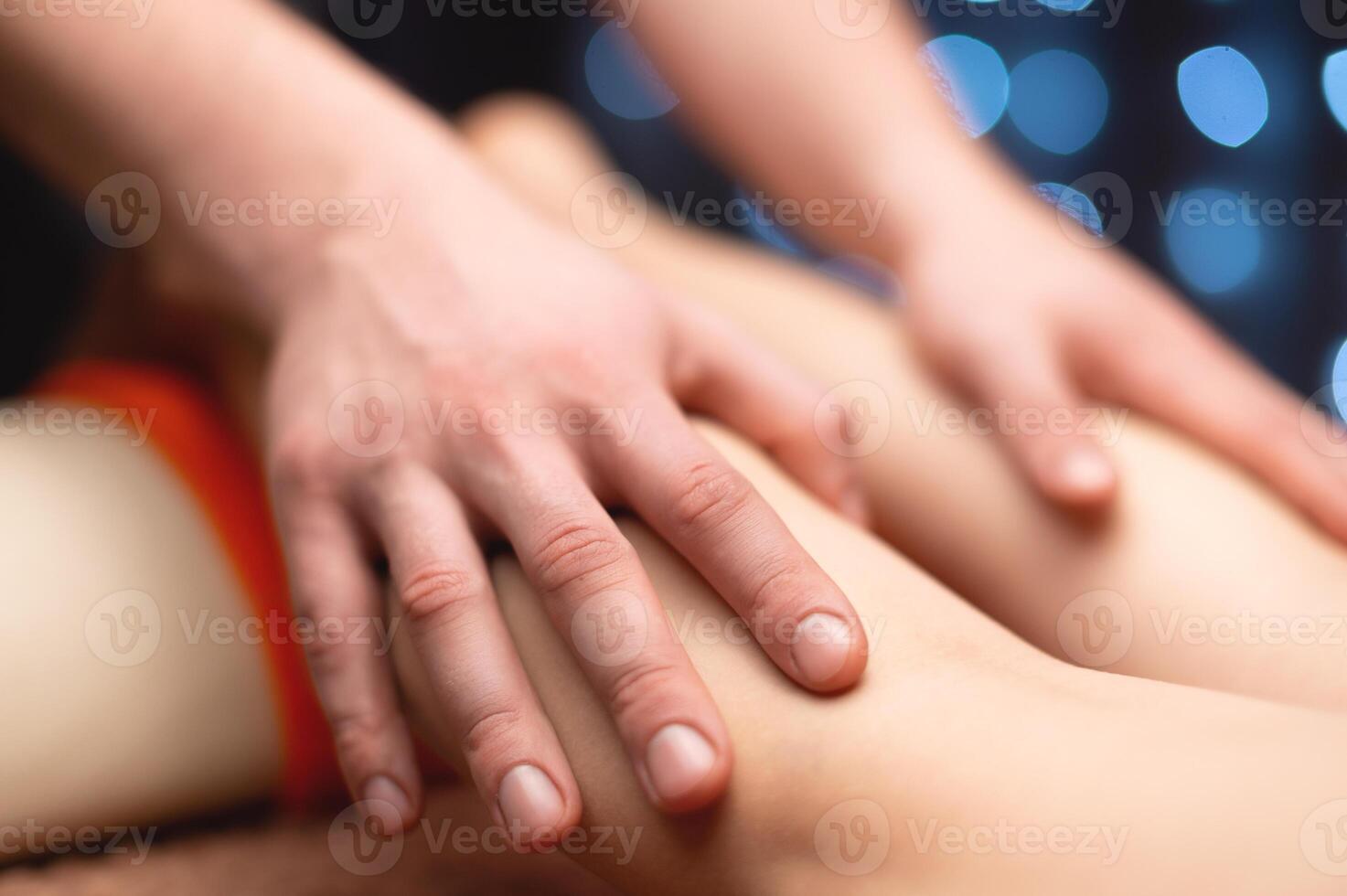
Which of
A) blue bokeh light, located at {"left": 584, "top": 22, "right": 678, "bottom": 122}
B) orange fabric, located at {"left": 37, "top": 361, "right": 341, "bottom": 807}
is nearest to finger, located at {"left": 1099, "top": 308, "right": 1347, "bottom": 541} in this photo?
orange fabric, located at {"left": 37, "top": 361, "right": 341, "bottom": 807}

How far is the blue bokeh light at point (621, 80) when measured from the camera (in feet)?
4.44

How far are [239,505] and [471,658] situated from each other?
270mm

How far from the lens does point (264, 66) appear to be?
0.60 m

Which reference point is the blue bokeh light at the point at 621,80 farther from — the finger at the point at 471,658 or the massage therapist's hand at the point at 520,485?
the finger at the point at 471,658

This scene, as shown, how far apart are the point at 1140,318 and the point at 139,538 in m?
→ 0.63

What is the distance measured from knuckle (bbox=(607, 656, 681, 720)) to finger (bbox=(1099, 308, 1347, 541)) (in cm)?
39

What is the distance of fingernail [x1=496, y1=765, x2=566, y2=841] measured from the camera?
419 millimetres

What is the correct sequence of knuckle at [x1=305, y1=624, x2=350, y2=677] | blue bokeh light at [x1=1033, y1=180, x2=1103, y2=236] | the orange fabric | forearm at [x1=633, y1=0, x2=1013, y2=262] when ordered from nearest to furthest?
knuckle at [x1=305, y1=624, x2=350, y2=677]
the orange fabric
forearm at [x1=633, y1=0, x2=1013, y2=262]
blue bokeh light at [x1=1033, y1=180, x2=1103, y2=236]

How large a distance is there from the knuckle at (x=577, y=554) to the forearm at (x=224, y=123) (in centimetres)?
24

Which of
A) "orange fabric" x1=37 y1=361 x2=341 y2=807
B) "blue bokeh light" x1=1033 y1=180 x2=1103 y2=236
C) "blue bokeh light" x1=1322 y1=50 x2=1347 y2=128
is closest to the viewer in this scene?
"orange fabric" x1=37 y1=361 x2=341 y2=807

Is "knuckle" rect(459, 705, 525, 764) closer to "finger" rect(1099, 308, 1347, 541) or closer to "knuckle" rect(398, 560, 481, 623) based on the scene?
"knuckle" rect(398, 560, 481, 623)

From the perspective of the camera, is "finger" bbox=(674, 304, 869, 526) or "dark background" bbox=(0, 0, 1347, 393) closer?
"finger" bbox=(674, 304, 869, 526)

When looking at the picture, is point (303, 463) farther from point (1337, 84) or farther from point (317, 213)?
point (1337, 84)

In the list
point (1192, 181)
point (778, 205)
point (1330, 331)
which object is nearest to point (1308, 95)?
point (1192, 181)
